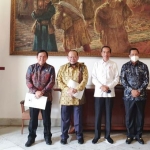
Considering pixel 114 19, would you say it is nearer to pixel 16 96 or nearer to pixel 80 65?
pixel 80 65

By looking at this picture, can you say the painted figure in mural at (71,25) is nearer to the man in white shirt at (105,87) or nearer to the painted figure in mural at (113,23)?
the painted figure in mural at (113,23)

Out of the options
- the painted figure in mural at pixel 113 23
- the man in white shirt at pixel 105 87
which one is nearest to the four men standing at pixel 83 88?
the man in white shirt at pixel 105 87

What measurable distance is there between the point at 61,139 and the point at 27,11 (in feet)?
7.34

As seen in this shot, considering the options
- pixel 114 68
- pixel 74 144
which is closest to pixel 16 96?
pixel 74 144

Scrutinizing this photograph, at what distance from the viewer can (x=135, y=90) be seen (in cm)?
290

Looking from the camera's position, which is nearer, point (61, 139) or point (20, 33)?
point (61, 139)

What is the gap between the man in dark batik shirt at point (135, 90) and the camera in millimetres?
2928

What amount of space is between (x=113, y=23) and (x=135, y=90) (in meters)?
1.39

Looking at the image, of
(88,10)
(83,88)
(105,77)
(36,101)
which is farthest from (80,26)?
(36,101)

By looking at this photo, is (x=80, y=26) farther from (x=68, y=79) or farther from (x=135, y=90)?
(x=135, y=90)

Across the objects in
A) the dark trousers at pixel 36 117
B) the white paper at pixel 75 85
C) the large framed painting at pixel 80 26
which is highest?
the large framed painting at pixel 80 26

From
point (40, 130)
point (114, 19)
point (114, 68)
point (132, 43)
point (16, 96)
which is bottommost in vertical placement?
point (40, 130)

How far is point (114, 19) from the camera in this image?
3705 mm

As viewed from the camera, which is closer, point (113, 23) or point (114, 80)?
point (114, 80)
